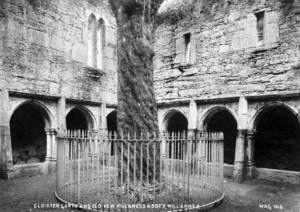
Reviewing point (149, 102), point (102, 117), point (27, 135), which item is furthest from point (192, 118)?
point (27, 135)

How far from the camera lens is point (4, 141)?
7.93m

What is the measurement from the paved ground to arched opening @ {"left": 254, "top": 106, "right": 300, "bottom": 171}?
2770 mm

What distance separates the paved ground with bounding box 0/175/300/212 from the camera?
553 centimetres

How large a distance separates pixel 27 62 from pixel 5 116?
75.3 inches

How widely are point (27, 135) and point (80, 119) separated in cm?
217

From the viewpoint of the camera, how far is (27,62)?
8.82 meters

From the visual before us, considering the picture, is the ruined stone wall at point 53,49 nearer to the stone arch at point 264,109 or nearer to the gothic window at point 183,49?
the gothic window at point 183,49

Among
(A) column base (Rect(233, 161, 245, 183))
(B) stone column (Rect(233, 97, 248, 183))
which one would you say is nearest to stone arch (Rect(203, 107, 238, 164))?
(B) stone column (Rect(233, 97, 248, 183))

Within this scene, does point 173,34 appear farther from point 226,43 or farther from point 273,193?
point 273,193

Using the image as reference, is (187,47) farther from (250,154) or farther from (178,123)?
(250,154)

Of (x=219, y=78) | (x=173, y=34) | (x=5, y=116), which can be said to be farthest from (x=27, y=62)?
(x=219, y=78)

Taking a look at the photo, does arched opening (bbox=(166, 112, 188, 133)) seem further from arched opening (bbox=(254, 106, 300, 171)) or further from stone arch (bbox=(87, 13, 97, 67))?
stone arch (bbox=(87, 13, 97, 67))

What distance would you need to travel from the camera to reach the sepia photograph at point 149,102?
18.6 ft

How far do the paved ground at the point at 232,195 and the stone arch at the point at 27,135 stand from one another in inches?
98.2
